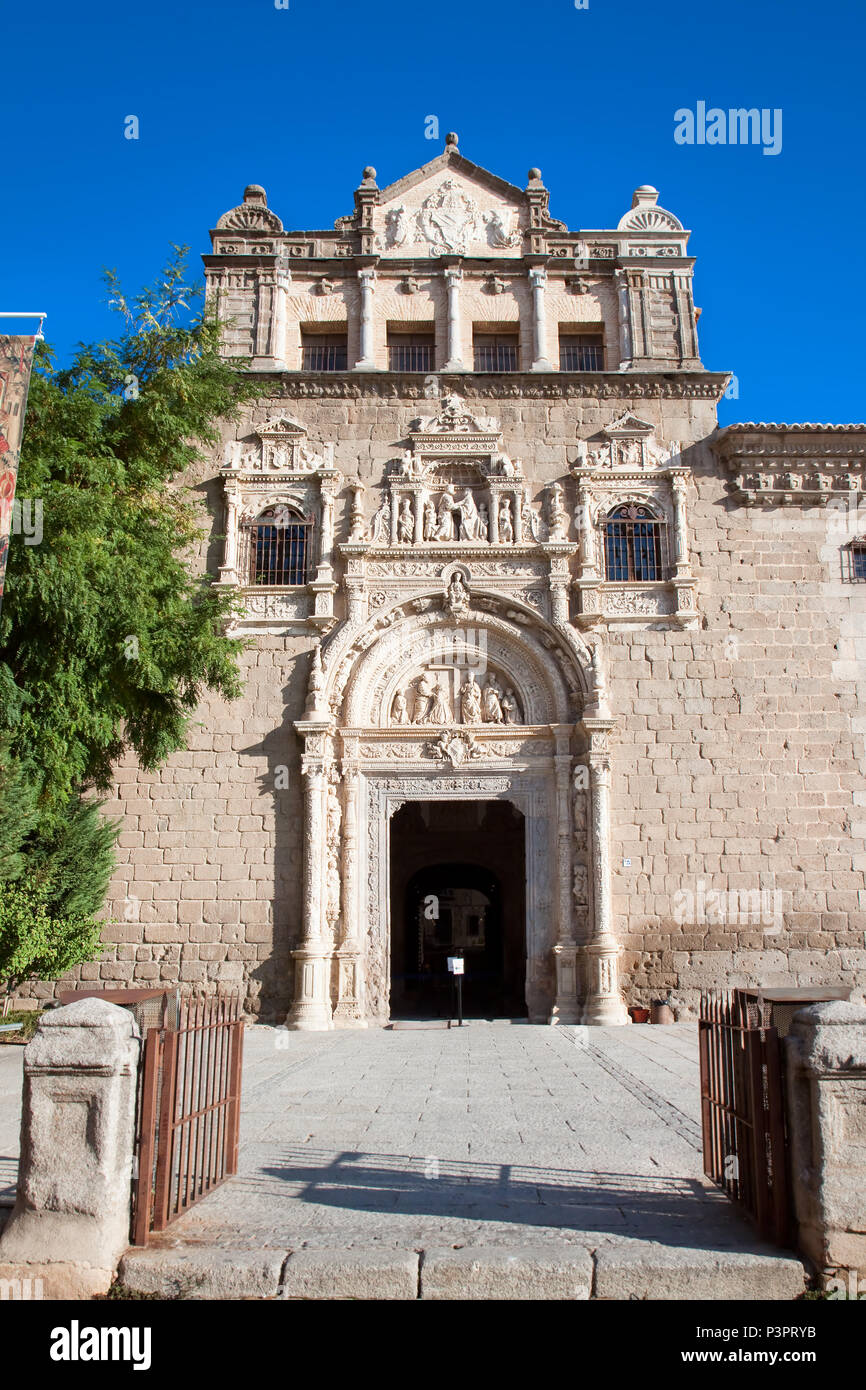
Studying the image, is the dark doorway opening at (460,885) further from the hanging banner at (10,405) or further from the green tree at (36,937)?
the hanging banner at (10,405)

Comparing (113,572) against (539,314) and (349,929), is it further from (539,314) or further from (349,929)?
(539,314)

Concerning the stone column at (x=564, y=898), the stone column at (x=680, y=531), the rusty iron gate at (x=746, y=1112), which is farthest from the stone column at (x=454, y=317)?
the rusty iron gate at (x=746, y=1112)

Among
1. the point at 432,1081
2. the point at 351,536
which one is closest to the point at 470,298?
the point at 351,536

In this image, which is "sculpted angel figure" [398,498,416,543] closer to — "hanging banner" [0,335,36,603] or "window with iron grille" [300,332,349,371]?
"window with iron grille" [300,332,349,371]

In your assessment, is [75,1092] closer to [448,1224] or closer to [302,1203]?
[302,1203]

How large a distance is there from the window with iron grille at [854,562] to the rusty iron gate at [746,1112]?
1085 cm

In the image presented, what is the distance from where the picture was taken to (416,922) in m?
22.5

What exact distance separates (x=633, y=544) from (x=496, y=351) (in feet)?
13.8

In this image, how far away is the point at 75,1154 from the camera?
4.16 metres

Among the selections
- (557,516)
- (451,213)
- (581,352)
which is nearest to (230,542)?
(557,516)

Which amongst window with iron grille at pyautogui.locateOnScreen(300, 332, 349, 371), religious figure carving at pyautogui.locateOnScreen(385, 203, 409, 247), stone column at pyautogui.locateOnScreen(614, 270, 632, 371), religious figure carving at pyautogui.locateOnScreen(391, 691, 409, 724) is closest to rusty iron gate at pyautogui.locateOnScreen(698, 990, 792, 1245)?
religious figure carving at pyautogui.locateOnScreen(391, 691, 409, 724)

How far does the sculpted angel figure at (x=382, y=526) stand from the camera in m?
15.0

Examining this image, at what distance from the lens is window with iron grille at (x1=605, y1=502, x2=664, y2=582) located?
1511 centimetres
